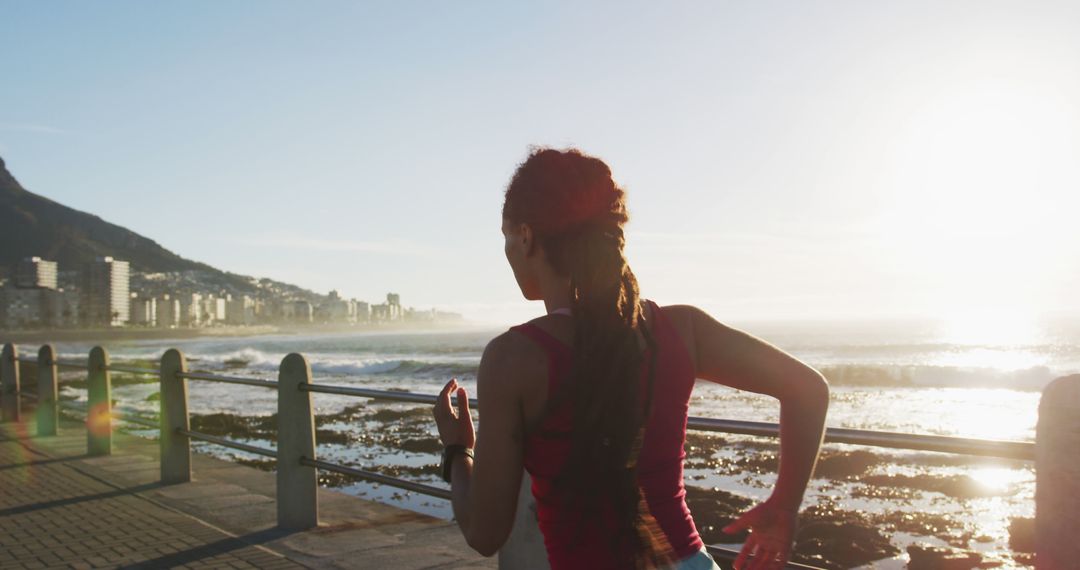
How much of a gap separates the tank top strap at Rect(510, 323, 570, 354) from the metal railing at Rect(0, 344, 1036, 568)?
151 cm

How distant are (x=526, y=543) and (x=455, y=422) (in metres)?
2.49

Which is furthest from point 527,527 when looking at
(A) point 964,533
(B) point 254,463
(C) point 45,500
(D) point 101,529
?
(B) point 254,463

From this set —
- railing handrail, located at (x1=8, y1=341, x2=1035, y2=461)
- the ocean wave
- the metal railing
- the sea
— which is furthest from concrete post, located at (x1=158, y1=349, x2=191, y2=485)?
the ocean wave

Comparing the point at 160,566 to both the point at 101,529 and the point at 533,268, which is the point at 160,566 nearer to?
the point at 101,529

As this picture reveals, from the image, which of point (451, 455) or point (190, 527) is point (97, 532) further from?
point (451, 455)

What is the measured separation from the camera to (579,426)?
1556mm

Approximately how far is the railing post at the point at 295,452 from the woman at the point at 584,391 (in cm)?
488

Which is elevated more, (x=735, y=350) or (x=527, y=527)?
(x=735, y=350)

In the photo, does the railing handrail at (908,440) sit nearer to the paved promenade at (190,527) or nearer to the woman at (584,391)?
the woman at (584,391)

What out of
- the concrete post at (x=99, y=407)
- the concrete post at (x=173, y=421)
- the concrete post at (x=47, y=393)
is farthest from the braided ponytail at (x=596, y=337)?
the concrete post at (x=47, y=393)

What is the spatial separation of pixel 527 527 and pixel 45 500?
5371 millimetres

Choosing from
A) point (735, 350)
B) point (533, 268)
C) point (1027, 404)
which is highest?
point (533, 268)

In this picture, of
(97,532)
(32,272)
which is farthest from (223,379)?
(32,272)

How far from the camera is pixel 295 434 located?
6.38 metres
